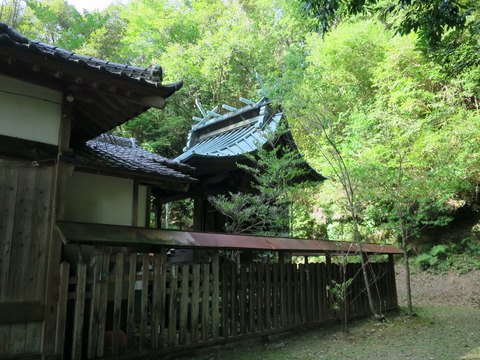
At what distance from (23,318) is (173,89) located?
3.59 m

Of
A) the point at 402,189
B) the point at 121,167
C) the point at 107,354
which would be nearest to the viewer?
the point at 107,354

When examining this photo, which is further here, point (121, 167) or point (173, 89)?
point (121, 167)

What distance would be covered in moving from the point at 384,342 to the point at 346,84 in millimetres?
15610

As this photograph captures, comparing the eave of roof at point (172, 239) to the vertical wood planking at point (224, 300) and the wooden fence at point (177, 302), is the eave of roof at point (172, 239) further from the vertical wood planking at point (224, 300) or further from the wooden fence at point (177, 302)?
the vertical wood planking at point (224, 300)

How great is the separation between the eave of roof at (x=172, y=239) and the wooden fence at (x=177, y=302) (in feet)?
0.80

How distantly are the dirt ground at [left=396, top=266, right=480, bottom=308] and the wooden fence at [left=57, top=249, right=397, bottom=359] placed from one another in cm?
678

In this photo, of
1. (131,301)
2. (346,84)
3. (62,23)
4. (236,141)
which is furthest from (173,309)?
(62,23)

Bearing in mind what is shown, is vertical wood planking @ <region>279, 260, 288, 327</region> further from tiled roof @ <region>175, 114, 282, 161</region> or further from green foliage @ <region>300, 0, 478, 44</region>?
green foliage @ <region>300, 0, 478, 44</region>

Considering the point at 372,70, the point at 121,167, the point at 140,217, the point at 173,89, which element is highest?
the point at 372,70

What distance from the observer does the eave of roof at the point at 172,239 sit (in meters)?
4.63

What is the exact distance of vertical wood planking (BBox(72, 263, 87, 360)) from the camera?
171 inches

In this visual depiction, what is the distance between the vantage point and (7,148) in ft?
16.0

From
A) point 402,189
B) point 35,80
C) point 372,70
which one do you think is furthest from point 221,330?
point 372,70

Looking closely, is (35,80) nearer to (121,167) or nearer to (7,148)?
(7,148)
